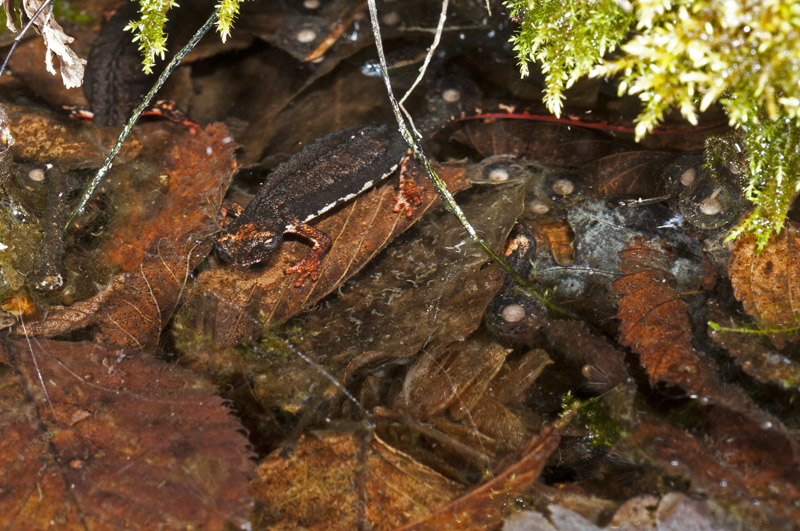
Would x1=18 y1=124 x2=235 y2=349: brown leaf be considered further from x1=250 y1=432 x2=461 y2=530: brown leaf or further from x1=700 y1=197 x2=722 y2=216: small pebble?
x1=700 y1=197 x2=722 y2=216: small pebble

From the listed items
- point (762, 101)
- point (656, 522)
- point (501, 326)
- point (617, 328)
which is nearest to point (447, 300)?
point (501, 326)

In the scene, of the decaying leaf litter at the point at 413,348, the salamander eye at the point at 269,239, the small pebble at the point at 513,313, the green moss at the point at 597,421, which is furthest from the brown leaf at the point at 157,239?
the green moss at the point at 597,421

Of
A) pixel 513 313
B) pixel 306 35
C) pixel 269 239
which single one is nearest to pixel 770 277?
pixel 513 313

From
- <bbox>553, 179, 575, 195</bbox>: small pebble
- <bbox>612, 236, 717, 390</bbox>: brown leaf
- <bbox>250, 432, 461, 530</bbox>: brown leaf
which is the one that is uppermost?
<bbox>553, 179, 575, 195</bbox>: small pebble

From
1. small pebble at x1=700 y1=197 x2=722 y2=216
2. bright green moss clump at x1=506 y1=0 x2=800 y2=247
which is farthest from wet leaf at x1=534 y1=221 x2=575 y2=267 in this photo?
bright green moss clump at x1=506 y1=0 x2=800 y2=247

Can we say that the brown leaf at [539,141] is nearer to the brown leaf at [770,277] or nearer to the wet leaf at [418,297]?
the wet leaf at [418,297]

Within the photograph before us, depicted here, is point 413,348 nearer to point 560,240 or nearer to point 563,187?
point 560,240
